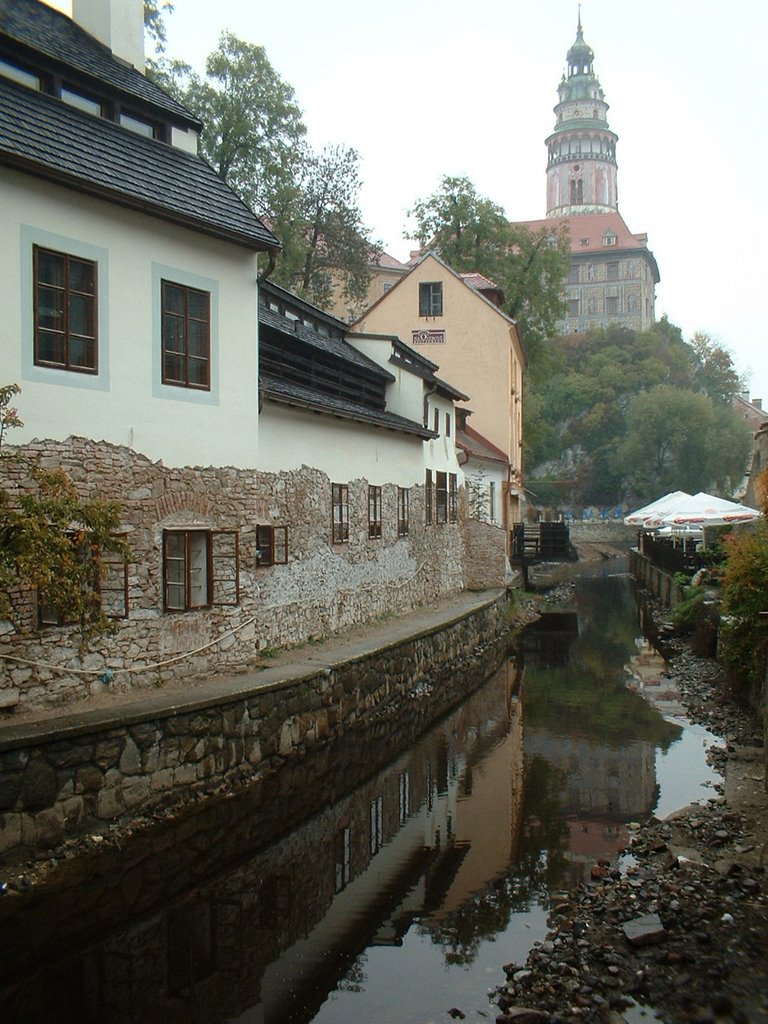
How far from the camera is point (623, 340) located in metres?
85.0

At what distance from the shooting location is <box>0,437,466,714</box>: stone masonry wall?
405 inches

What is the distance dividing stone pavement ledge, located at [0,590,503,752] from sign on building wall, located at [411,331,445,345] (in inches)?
693

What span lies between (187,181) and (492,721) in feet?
33.0

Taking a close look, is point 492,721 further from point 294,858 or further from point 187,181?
point 187,181

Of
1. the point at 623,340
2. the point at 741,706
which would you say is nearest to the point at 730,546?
the point at 741,706

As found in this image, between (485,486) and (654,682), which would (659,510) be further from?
(654,682)

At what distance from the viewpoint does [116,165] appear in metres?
11.5

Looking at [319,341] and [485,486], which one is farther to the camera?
[485,486]

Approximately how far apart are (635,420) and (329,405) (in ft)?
185

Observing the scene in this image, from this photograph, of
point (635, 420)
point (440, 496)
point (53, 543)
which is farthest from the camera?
point (635, 420)

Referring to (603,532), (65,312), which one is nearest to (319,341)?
(65,312)

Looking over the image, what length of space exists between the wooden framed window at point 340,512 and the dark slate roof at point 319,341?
114 inches

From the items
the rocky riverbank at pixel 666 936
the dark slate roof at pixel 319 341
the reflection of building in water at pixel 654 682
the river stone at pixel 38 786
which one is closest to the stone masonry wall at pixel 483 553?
the reflection of building in water at pixel 654 682

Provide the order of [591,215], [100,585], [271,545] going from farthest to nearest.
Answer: [591,215], [271,545], [100,585]
